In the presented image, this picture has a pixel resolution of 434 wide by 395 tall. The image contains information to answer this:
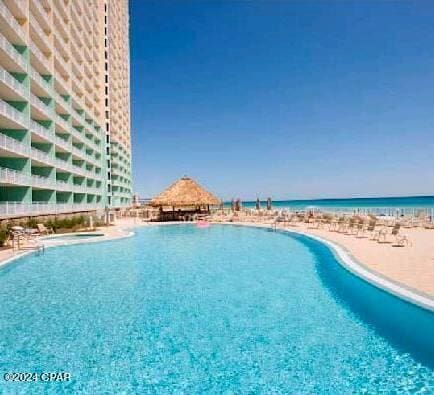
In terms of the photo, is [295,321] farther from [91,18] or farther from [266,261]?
[91,18]

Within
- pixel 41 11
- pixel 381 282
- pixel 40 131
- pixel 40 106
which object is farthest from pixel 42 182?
pixel 381 282

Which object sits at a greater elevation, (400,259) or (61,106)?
(61,106)

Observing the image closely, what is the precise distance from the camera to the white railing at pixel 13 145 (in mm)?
18381

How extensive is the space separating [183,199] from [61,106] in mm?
13118

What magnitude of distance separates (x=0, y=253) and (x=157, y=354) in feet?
35.6

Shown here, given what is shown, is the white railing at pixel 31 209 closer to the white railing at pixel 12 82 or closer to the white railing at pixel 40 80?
the white railing at pixel 12 82

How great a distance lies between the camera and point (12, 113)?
19.7m

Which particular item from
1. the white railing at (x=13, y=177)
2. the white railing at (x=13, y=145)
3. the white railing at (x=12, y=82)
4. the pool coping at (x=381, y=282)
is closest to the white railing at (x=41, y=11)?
the white railing at (x=12, y=82)

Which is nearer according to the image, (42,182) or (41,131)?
(42,182)

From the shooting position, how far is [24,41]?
2206 centimetres

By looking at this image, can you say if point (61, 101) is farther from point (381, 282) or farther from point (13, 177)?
point (381, 282)

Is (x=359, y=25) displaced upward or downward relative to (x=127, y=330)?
upward

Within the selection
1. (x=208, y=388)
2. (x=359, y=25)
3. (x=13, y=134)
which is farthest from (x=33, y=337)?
(x=359, y=25)

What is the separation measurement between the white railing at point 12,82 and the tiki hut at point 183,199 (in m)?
14.1
